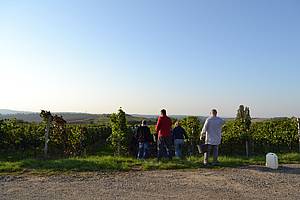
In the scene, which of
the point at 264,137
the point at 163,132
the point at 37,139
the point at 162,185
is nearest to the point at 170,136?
the point at 163,132

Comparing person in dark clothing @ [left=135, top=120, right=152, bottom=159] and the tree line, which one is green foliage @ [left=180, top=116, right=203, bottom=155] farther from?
person in dark clothing @ [left=135, top=120, right=152, bottom=159]

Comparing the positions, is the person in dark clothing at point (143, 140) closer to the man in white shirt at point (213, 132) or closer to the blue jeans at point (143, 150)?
the blue jeans at point (143, 150)

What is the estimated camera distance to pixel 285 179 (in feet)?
29.7

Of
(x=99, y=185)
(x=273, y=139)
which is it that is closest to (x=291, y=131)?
(x=273, y=139)

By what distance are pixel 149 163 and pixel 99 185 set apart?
10.3 ft

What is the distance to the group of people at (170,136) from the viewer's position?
1149 centimetres

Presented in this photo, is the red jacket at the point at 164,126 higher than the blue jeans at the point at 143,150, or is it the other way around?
the red jacket at the point at 164,126

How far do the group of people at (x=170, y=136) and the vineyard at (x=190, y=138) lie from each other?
3689 mm

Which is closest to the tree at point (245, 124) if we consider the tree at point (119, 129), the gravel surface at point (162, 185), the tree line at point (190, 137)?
the tree line at point (190, 137)

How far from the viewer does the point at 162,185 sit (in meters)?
8.36

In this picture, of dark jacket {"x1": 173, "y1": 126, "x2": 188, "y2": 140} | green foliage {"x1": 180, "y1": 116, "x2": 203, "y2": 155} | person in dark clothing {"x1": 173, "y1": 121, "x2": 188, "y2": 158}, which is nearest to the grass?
person in dark clothing {"x1": 173, "y1": 121, "x2": 188, "y2": 158}

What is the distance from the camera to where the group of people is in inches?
452

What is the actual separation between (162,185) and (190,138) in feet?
30.6

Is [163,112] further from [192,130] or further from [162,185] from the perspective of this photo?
[192,130]
